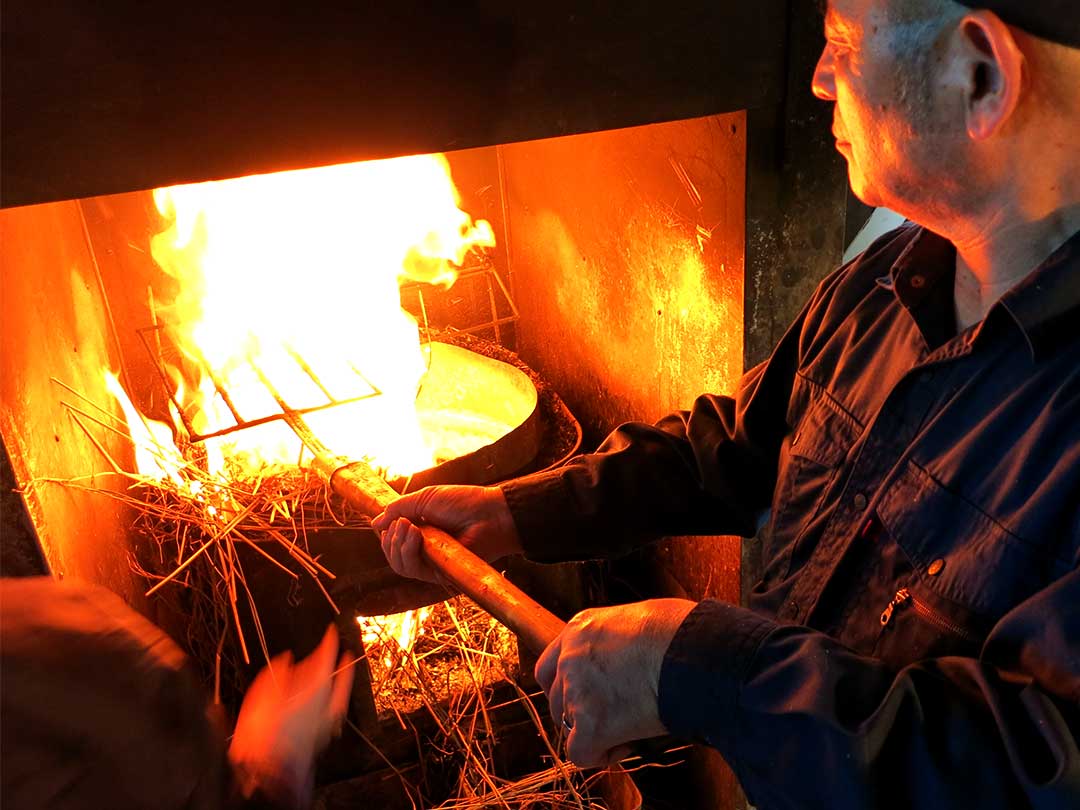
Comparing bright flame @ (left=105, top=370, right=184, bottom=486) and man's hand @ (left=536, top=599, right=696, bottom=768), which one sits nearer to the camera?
man's hand @ (left=536, top=599, right=696, bottom=768)

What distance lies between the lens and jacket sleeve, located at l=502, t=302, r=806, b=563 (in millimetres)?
1619

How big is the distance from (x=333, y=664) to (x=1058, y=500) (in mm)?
1678

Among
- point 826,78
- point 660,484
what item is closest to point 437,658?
point 660,484

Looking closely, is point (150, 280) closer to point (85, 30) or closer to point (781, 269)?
point (85, 30)

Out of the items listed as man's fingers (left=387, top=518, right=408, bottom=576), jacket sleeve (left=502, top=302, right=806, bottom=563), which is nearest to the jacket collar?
jacket sleeve (left=502, top=302, right=806, bottom=563)

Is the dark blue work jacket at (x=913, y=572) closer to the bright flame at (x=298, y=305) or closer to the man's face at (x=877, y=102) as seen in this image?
the man's face at (x=877, y=102)

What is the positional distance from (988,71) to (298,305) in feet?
6.53

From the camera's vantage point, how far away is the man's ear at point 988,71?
108 cm

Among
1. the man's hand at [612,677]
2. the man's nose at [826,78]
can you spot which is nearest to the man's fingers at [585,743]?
the man's hand at [612,677]

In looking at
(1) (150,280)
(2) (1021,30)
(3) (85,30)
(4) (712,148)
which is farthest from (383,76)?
(1) (150,280)

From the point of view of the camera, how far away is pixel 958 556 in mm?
1135

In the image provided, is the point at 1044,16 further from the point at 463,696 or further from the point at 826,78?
the point at 463,696

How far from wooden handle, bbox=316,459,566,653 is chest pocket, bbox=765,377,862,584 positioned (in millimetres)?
358

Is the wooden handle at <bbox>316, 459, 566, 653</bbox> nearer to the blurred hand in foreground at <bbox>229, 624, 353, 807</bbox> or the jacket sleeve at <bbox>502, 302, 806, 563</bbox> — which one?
the jacket sleeve at <bbox>502, 302, 806, 563</bbox>
